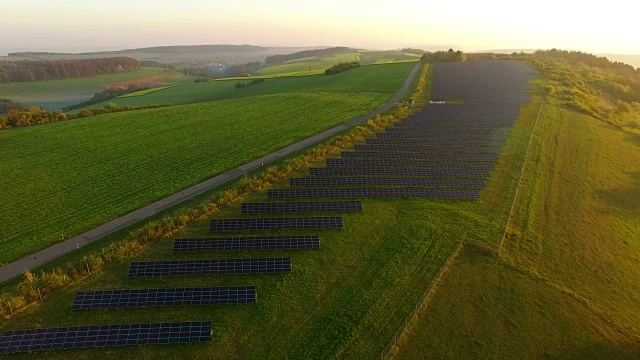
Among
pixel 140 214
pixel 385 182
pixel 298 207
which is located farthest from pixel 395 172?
pixel 140 214

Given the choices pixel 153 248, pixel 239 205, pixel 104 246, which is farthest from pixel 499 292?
pixel 104 246

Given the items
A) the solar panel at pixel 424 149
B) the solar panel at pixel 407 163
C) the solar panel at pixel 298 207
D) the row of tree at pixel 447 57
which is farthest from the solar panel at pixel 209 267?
the row of tree at pixel 447 57

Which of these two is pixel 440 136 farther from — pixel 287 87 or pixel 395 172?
pixel 287 87

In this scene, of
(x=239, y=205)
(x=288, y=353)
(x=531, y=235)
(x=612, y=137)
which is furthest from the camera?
(x=612, y=137)

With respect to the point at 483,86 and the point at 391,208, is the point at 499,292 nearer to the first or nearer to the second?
the point at 391,208

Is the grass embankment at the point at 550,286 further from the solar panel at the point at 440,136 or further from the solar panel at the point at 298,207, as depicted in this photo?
the solar panel at the point at 440,136
